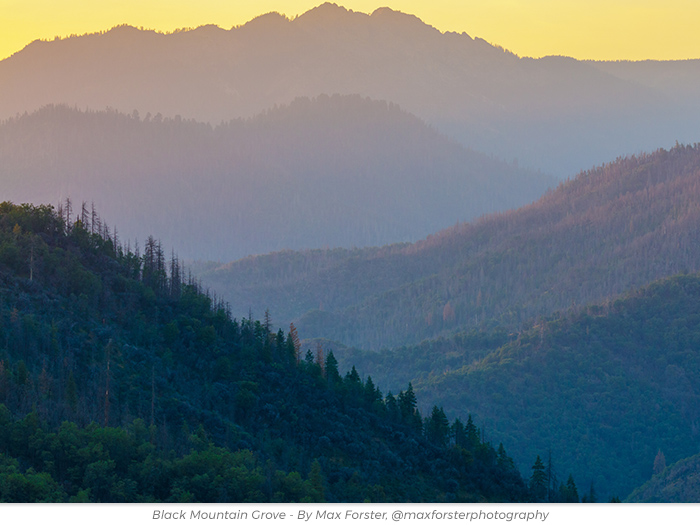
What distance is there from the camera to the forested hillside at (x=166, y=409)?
7950 centimetres

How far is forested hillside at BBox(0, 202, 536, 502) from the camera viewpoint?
79500 millimetres

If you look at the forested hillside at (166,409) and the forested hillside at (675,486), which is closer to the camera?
the forested hillside at (166,409)

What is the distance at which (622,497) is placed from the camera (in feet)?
536

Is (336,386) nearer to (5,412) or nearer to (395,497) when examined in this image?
(395,497)

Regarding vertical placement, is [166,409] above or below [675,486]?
above

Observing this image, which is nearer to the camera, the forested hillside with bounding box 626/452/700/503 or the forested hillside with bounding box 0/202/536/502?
the forested hillside with bounding box 0/202/536/502

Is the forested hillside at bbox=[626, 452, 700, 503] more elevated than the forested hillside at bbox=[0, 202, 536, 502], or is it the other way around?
the forested hillside at bbox=[0, 202, 536, 502]

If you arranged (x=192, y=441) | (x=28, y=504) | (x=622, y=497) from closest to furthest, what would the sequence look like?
(x=28, y=504), (x=192, y=441), (x=622, y=497)

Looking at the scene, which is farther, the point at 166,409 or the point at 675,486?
the point at 675,486

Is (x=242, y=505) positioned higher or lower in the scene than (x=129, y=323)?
lower

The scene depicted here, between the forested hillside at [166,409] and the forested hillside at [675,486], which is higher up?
the forested hillside at [166,409]

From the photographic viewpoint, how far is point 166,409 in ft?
311
